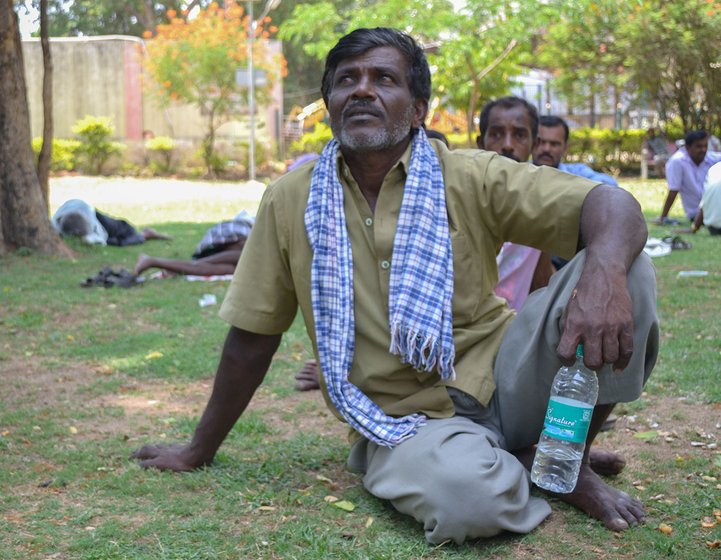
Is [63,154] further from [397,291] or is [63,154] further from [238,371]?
[397,291]

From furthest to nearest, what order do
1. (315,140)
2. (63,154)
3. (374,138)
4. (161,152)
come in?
(315,140) < (161,152) < (63,154) < (374,138)


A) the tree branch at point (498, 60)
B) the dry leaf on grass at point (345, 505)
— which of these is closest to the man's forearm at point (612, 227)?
the dry leaf on grass at point (345, 505)

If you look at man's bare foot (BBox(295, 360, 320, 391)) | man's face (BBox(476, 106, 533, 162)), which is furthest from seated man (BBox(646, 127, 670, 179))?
man's bare foot (BBox(295, 360, 320, 391))

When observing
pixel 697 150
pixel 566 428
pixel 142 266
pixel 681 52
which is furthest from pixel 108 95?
pixel 566 428

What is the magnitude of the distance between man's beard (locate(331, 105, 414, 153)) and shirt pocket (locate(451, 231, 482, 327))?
0.39 m

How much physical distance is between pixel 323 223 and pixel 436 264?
1.34 feet

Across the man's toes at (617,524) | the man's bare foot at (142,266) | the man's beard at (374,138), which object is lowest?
the man's bare foot at (142,266)

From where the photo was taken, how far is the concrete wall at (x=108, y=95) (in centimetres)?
2422

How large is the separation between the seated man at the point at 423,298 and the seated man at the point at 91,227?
8.19 m

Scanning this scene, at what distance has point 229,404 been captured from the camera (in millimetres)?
3596

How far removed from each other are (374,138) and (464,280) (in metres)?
0.58

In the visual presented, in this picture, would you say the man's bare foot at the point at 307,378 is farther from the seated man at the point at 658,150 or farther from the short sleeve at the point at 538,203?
the seated man at the point at 658,150

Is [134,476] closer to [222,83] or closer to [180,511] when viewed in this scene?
[180,511]

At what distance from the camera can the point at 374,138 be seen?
3.40 meters
